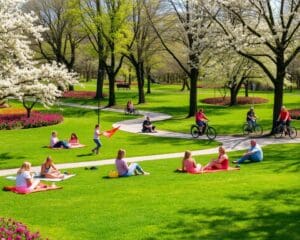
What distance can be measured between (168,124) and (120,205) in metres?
25.0

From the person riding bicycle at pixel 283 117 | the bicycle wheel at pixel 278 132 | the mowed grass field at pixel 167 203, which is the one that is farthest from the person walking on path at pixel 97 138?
the bicycle wheel at pixel 278 132

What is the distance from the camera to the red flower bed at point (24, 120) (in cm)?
3569

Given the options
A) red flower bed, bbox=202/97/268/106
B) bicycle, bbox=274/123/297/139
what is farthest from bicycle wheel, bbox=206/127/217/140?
red flower bed, bbox=202/97/268/106

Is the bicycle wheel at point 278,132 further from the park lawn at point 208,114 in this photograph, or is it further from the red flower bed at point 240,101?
the red flower bed at point 240,101

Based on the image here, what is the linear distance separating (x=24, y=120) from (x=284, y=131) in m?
17.4

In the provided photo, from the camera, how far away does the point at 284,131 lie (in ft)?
99.2

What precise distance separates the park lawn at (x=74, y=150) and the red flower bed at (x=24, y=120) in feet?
2.60

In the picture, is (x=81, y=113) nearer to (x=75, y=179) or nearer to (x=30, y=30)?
(x=30, y=30)

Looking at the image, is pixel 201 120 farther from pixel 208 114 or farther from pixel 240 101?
pixel 240 101

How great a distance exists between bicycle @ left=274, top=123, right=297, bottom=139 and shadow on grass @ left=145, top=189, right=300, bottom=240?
50.7 ft

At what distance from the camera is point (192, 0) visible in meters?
31.9

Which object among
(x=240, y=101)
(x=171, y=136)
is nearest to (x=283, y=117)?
(x=171, y=136)

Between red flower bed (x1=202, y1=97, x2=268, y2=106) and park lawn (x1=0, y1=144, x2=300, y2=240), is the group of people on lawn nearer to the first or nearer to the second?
park lawn (x1=0, y1=144, x2=300, y2=240)

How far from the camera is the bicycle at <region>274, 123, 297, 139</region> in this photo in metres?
30.0
